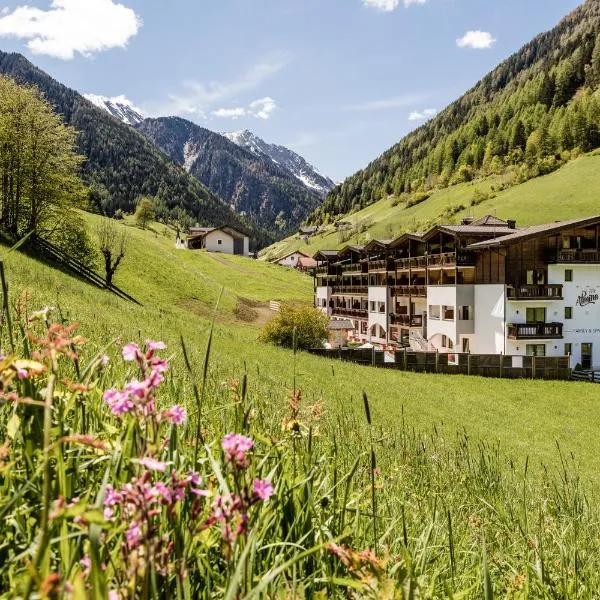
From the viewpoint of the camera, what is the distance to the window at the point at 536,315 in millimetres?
41031

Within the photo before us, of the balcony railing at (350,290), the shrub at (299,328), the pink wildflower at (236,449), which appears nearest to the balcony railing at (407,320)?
the balcony railing at (350,290)

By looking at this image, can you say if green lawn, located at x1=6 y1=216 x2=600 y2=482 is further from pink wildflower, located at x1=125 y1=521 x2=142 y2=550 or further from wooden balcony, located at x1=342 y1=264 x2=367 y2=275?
wooden balcony, located at x1=342 y1=264 x2=367 y2=275

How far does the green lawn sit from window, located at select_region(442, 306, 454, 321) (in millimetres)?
9703

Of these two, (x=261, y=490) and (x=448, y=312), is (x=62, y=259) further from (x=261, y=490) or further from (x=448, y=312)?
(x=261, y=490)

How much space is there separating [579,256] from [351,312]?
28138 mm

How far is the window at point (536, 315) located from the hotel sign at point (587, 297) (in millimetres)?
3011

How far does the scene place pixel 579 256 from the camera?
4175 cm

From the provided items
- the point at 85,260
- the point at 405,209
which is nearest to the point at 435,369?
the point at 85,260

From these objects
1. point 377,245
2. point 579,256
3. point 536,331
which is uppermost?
point 377,245

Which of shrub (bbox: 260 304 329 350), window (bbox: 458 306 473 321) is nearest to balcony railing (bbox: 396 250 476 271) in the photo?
window (bbox: 458 306 473 321)

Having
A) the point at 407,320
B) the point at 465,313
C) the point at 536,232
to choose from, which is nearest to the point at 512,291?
the point at 465,313

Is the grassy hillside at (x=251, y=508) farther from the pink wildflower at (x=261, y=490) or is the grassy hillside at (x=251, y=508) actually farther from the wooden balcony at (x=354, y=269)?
the wooden balcony at (x=354, y=269)

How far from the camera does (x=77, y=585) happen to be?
0.86 m

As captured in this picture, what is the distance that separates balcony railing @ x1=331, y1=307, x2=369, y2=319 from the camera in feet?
202
